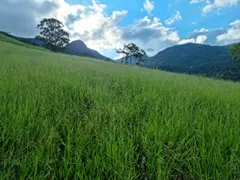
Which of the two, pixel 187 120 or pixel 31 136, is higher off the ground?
pixel 187 120

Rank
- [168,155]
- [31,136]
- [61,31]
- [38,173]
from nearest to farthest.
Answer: [38,173], [168,155], [31,136], [61,31]

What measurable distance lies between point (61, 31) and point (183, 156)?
2611 inches

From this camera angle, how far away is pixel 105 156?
1.17m

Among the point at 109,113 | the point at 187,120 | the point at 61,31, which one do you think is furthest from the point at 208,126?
the point at 61,31

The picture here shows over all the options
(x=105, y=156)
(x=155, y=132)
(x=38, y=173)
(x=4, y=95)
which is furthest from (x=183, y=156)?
(x=4, y=95)

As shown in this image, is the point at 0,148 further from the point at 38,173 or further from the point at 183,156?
the point at 183,156

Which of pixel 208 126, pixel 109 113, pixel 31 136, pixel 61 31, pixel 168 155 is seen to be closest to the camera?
pixel 168 155

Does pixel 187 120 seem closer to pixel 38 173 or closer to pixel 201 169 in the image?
pixel 201 169

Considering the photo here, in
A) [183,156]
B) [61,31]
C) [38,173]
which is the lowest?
[38,173]

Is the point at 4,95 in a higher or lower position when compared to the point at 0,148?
higher

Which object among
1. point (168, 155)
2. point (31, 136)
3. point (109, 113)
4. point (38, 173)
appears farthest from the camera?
point (109, 113)

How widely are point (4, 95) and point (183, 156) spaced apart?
2.18m

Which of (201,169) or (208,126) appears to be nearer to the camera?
(201,169)

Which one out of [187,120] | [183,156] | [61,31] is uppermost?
[61,31]
